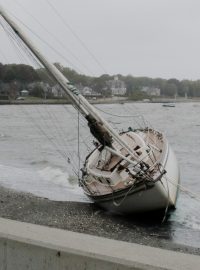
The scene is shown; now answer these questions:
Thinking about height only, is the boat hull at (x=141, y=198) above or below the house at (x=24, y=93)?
above

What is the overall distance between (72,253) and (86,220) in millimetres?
12571

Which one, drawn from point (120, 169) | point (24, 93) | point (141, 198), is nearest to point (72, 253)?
point (141, 198)

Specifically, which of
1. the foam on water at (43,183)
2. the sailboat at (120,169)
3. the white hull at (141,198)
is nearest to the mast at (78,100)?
the sailboat at (120,169)

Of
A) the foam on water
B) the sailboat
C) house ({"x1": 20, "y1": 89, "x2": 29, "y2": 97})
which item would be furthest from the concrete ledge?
house ({"x1": 20, "y1": 89, "x2": 29, "y2": 97})

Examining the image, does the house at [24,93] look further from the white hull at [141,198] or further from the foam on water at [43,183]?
the white hull at [141,198]

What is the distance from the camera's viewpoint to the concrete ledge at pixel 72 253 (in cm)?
389

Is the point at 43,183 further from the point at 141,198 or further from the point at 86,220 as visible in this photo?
the point at 141,198

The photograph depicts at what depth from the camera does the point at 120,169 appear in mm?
18250

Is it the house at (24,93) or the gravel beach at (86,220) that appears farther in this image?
the house at (24,93)

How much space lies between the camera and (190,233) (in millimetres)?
16500

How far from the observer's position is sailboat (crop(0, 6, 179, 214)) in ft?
54.9

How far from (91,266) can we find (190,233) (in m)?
13.0

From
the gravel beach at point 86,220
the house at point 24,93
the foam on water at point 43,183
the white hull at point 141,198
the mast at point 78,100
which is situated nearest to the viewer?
the gravel beach at point 86,220

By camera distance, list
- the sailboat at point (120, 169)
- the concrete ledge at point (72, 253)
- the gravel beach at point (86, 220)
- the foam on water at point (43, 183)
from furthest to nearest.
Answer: the foam on water at point (43, 183), the sailboat at point (120, 169), the gravel beach at point (86, 220), the concrete ledge at point (72, 253)
